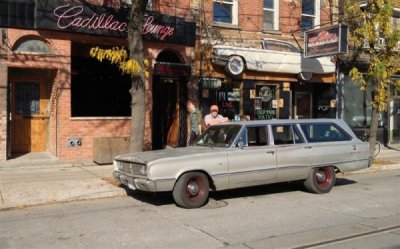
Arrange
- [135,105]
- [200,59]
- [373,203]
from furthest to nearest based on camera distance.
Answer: [200,59] < [135,105] < [373,203]

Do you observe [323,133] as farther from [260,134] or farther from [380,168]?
[380,168]

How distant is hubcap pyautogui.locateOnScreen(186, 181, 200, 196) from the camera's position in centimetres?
861

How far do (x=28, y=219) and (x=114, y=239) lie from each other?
2.05 metres

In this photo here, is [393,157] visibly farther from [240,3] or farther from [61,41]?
[61,41]

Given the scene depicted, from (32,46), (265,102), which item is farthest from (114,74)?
(265,102)

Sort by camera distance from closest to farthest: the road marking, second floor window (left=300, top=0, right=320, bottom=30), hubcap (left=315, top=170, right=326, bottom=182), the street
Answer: the road marking
the street
hubcap (left=315, top=170, right=326, bottom=182)
second floor window (left=300, top=0, right=320, bottom=30)

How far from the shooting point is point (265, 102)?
17406 millimetres

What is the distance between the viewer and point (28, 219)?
791 centimetres

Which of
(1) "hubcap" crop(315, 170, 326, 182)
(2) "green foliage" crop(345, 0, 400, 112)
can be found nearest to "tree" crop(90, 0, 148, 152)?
(1) "hubcap" crop(315, 170, 326, 182)

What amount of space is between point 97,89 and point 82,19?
2.22m

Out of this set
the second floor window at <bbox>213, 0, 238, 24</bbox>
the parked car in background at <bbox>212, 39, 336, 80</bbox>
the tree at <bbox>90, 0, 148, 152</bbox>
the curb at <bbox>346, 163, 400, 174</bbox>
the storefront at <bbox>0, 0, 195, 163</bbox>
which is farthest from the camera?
the second floor window at <bbox>213, 0, 238, 24</bbox>

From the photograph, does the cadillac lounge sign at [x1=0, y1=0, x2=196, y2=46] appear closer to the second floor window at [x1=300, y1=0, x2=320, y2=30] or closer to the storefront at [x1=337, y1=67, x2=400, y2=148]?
the second floor window at [x1=300, y1=0, x2=320, y2=30]

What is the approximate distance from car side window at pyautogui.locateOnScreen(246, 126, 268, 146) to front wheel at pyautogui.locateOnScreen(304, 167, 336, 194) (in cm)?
125

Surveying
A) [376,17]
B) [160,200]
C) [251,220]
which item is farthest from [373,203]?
[376,17]
